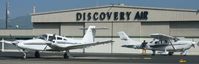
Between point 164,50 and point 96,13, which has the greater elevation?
point 96,13

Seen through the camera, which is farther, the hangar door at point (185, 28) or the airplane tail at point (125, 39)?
the hangar door at point (185, 28)

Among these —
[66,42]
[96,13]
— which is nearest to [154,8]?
[96,13]

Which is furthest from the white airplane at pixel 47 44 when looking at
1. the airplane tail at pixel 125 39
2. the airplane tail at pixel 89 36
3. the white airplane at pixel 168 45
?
the airplane tail at pixel 125 39

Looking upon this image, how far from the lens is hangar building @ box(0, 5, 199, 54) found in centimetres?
7694

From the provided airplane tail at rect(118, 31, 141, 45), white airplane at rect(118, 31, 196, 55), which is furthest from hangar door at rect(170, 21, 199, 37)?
white airplane at rect(118, 31, 196, 55)

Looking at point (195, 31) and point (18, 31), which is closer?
point (195, 31)

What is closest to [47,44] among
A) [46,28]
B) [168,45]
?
[168,45]

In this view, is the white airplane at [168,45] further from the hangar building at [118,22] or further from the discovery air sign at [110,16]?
the discovery air sign at [110,16]

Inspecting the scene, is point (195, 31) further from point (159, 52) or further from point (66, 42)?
point (66, 42)

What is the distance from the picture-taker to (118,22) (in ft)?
266

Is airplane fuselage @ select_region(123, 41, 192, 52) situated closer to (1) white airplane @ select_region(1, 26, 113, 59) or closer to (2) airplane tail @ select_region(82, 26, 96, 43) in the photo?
(2) airplane tail @ select_region(82, 26, 96, 43)

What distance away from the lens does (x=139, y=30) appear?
79438 mm

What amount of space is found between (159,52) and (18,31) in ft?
94.5

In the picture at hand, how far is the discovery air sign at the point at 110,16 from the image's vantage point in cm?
7975
